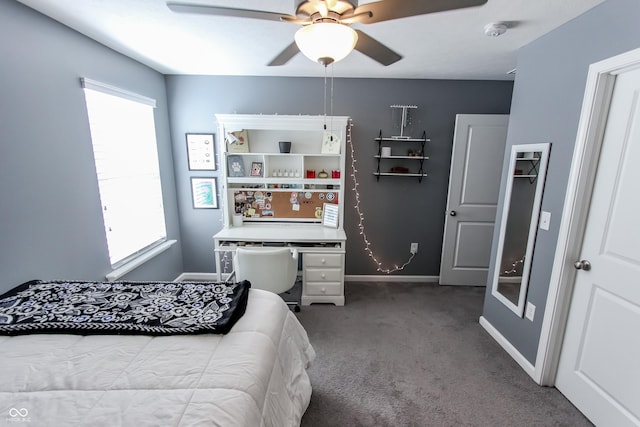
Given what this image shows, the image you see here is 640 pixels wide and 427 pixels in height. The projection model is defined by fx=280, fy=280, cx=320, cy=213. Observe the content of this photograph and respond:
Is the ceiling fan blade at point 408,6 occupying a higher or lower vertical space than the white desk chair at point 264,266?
higher

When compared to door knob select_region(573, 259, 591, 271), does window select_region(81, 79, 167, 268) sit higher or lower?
higher

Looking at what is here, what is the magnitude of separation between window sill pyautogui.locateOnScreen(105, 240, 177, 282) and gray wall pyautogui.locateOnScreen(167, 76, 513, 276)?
408 millimetres

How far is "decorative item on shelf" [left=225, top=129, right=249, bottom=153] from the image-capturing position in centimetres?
308

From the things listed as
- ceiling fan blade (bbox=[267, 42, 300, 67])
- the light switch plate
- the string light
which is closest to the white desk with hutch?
the string light

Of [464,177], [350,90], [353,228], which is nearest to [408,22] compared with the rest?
[350,90]

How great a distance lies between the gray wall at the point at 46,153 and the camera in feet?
5.28

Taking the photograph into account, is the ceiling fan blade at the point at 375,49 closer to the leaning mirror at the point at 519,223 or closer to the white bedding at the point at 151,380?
the leaning mirror at the point at 519,223

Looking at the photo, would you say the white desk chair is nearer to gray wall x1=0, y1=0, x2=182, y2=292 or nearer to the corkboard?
the corkboard

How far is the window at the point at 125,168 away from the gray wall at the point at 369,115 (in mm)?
421

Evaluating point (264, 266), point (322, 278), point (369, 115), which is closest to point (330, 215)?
point (322, 278)

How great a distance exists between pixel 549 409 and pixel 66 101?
380cm

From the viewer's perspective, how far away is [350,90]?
10.3 ft

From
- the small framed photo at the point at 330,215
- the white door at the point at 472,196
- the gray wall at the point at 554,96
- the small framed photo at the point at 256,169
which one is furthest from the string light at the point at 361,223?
the gray wall at the point at 554,96

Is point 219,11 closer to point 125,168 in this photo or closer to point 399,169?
point 125,168
